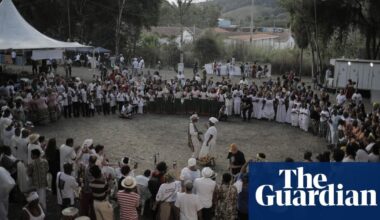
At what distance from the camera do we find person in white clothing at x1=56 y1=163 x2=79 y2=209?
8906 millimetres

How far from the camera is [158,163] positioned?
9.49m

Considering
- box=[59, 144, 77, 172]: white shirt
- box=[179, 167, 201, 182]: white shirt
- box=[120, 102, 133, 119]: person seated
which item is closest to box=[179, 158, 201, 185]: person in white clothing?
box=[179, 167, 201, 182]: white shirt

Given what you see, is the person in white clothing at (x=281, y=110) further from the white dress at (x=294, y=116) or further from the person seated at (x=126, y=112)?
the person seated at (x=126, y=112)

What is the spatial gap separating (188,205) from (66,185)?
2625mm

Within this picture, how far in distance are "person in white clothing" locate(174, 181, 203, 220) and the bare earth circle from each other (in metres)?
5.59

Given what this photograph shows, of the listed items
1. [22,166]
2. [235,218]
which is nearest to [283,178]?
[235,218]

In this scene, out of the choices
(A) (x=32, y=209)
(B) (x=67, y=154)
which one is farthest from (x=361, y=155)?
(A) (x=32, y=209)

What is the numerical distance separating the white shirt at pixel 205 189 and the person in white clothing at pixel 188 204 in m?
0.50

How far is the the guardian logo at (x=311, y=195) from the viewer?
805cm

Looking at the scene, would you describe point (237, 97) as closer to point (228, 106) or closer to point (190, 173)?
point (228, 106)

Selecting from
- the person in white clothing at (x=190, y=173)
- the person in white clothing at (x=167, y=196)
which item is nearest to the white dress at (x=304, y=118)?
the person in white clothing at (x=190, y=173)

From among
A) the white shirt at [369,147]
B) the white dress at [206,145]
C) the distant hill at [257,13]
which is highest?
the distant hill at [257,13]

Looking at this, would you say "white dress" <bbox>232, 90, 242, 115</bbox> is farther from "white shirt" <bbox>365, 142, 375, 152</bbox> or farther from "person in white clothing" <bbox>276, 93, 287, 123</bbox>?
"white shirt" <bbox>365, 142, 375, 152</bbox>

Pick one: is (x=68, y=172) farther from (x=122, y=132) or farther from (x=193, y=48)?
(x=193, y=48)
